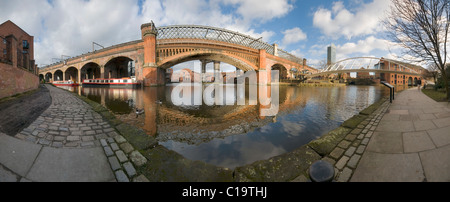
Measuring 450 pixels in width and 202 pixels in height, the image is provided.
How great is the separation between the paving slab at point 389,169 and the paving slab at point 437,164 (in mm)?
58

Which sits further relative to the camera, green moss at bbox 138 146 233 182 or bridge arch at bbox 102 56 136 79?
bridge arch at bbox 102 56 136 79

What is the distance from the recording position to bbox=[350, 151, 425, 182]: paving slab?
1955 millimetres

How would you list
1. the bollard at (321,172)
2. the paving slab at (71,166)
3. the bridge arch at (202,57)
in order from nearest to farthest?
1. the bollard at (321,172)
2. the paving slab at (71,166)
3. the bridge arch at (202,57)

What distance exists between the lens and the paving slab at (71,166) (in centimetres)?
204

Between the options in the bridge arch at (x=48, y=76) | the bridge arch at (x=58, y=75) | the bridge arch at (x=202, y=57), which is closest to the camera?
the bridge arch at (x=202, y=57)

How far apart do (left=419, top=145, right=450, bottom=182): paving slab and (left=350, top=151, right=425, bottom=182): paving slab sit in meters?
0.06

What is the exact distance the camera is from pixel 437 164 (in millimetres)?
2020

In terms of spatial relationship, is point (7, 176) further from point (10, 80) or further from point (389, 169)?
point (10, 80)

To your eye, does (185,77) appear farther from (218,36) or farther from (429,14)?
(429,14)

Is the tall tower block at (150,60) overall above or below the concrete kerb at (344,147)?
above

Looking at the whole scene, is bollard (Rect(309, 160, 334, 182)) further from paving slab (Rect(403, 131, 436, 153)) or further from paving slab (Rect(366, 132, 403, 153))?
paving slab (Rect(403, 131, 436, 153))

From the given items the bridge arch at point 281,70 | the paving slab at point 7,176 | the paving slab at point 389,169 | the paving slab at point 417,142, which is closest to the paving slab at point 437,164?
the paving slab at point 389,169

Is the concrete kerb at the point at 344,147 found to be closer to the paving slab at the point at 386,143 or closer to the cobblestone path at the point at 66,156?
the paving slab at the point at 386,143

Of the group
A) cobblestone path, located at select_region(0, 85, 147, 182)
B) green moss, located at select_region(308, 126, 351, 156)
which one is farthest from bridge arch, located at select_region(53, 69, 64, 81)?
green moss, located at select_region(308, 126, 351, 156)
